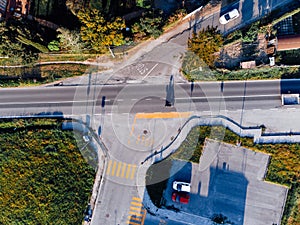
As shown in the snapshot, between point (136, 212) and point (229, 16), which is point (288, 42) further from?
point (136, 212)

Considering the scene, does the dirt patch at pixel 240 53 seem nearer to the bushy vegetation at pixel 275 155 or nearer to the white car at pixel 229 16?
the white car at pixel 229 16

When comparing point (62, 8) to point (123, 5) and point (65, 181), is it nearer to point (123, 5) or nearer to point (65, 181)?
point (123, 5)

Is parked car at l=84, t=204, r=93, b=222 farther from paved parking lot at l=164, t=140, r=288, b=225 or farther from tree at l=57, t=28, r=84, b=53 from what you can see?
tree at l=57, t=28, r=84, b=53

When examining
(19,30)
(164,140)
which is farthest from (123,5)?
(164,140)

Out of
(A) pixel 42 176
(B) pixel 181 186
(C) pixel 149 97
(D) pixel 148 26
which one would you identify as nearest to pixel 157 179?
(B) pixel 181 186

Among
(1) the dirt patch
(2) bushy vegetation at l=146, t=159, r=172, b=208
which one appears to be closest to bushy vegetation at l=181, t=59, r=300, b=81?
(1) the dirt patch

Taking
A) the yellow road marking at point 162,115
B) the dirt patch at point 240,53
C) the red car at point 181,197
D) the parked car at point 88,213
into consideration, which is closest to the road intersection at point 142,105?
the yellow road marking at point 162,115
